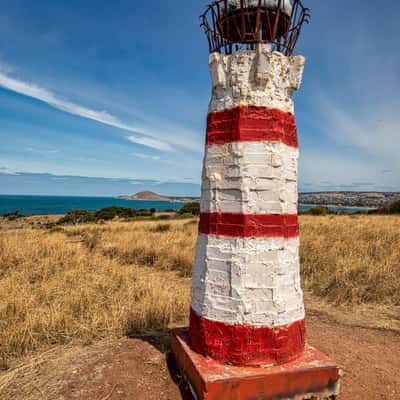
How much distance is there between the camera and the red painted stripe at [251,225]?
10.5ft

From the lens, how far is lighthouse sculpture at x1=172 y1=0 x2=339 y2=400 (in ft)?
10.4

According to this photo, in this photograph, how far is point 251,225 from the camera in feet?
10.4

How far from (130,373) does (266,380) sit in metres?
1.65

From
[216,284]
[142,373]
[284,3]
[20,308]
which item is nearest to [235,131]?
[284,3]

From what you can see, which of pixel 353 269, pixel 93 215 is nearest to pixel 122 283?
pixel 353 269

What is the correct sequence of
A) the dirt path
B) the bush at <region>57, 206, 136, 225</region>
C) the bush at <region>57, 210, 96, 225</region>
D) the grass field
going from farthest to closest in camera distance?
1. the bush at <region>57, 206, 136, 225</region>
2. the bush at <region>57, 210, 96, 225</region>
3. the grass field
4. the dirt path

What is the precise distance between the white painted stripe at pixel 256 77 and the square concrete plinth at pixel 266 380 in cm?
249

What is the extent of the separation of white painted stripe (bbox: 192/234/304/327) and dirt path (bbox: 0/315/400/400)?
110cm

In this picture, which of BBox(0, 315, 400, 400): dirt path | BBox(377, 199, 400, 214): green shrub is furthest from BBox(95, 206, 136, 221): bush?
BBox(0, 315, 400, 400): dirt path

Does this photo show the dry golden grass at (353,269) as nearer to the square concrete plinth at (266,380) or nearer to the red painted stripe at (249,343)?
the square concrete plinth at (266,380)

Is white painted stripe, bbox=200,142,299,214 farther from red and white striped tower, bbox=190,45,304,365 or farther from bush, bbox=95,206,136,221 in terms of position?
bush, bbox=95,206,136,221

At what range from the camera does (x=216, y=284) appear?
3338mm

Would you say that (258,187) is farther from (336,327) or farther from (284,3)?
(336,327)

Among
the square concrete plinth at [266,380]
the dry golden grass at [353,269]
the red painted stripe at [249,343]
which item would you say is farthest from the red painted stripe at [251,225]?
the dry golden grass at [353,269]
